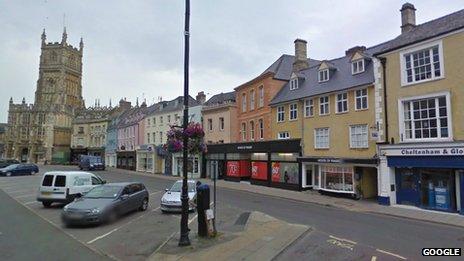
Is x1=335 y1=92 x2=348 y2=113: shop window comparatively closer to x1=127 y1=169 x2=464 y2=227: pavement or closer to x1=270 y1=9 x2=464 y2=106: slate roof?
x1=270 y1=9 x2=464 y2=106: slate roof

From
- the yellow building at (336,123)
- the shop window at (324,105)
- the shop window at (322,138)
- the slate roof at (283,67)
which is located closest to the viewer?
the yellow building at (336,123)

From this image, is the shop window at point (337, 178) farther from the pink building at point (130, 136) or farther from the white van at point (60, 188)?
the pink building at point (130, 136)

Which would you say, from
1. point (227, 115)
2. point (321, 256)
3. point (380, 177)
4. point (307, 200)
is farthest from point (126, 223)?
point (227, 115)

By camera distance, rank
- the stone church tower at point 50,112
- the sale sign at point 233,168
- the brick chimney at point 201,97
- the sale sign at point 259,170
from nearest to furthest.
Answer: the sale sign at point 259,170
the sale sign at point 233,168
the brick chimney at point 201,97
the stone church tower at point 50,112

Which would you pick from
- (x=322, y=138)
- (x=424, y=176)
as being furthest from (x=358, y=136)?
(x=424, y=176)

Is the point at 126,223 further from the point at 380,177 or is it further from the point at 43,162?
the point at 43,162

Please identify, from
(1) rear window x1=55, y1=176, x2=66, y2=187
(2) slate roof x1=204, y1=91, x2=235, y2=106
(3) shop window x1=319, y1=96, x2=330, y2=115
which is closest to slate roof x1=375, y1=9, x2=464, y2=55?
(3) shop window x1=319, y1=96, x2=330, y2=115

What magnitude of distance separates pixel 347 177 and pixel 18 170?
41128mm

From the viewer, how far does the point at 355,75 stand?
25609 mm

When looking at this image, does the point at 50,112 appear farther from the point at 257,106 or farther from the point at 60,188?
the point at 60,188

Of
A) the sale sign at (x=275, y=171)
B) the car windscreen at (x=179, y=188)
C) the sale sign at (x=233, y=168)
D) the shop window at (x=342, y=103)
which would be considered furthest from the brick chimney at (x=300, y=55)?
the car windscreen at (x=179, y=188)

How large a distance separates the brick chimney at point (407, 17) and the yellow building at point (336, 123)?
285cm

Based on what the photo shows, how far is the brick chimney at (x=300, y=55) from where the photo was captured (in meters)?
34.4

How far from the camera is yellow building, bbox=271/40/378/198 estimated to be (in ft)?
78.5
